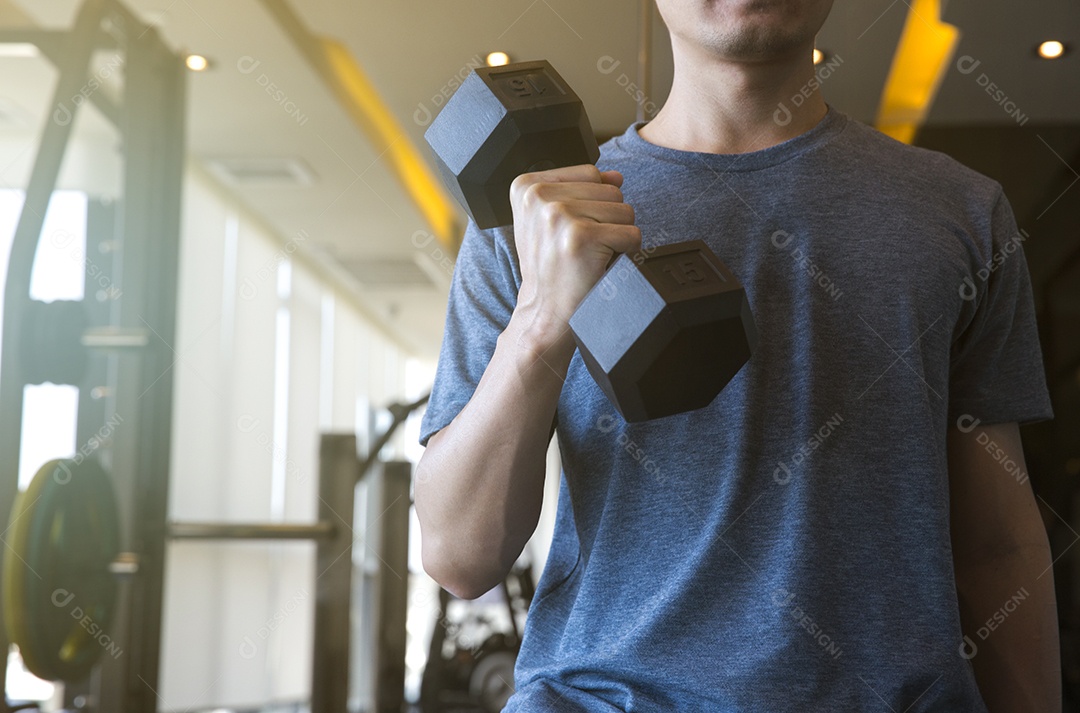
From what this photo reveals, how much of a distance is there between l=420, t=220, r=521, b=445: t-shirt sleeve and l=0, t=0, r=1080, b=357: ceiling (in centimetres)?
194

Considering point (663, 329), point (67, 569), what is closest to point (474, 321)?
point (663, 329)

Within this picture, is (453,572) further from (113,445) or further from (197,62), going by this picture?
(197,62)

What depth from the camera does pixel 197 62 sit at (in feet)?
12.1

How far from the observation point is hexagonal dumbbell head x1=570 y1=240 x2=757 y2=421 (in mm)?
662

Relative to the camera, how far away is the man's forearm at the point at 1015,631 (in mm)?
896

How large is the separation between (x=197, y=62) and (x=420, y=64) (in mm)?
900

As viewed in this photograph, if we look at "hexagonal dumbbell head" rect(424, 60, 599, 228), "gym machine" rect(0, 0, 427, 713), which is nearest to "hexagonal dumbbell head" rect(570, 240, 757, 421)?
"hexagonal dumbbell head" rect(424, 60, 599, 228)

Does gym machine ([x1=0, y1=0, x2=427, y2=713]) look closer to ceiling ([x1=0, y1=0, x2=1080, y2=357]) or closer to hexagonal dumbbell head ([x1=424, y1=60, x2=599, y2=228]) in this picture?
ceiling ([x1=0, y1=0, x2=1080, y2=357])

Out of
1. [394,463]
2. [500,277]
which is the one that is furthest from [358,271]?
[500,277]

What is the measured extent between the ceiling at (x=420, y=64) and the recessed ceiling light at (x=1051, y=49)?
1.1 inches

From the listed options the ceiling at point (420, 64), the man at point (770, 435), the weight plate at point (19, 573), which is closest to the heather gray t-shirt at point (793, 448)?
the man at point (770, 435)

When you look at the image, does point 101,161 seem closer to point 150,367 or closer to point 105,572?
point 150,367

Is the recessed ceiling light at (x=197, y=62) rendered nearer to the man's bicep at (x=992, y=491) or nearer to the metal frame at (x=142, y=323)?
the metal frame at (x=142, y=323)

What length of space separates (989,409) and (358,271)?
566 cm
